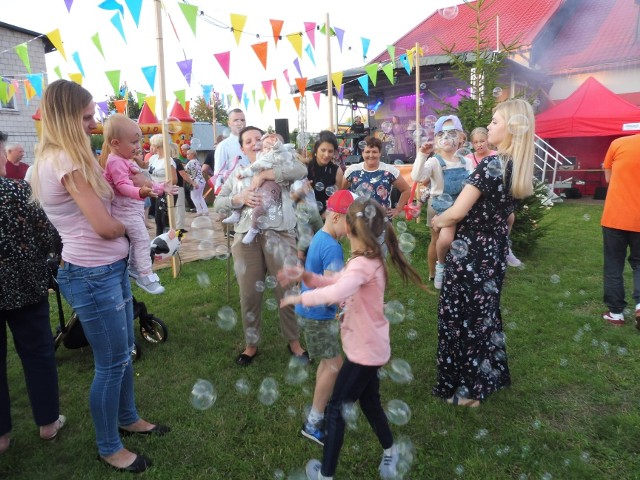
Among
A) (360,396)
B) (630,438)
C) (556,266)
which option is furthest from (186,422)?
(556,266)

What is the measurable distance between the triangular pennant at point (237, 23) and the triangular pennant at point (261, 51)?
55 cm

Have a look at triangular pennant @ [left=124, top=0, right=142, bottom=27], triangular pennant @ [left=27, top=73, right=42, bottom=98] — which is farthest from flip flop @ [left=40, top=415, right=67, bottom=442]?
triangular pennant @ [left=27, top=73, right=42, bottom=98]

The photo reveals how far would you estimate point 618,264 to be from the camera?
4.42 meters

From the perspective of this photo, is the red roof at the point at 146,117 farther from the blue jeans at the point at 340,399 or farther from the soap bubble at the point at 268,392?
the blue jeans at the point at 340,399

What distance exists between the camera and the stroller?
3531mm

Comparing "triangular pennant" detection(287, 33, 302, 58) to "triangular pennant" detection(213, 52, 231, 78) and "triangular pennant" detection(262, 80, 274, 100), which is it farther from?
"triangular pennant" detection(262, 80, 274, 100)

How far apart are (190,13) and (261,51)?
1668 millimetres

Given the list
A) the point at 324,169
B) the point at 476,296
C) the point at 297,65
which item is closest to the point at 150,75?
the point at 297,65

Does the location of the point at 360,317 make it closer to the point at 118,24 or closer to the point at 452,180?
the point at 452,180

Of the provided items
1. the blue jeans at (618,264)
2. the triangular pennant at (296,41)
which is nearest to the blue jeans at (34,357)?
the blue jeans at (618,264)

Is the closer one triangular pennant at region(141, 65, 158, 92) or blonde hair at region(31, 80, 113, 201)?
blonde hair at region(31, 80, 113, 201)

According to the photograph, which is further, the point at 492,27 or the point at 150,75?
the point at 492,27

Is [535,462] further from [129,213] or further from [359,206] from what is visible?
[129,213]

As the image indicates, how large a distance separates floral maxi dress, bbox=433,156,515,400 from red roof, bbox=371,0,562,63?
15.0m
